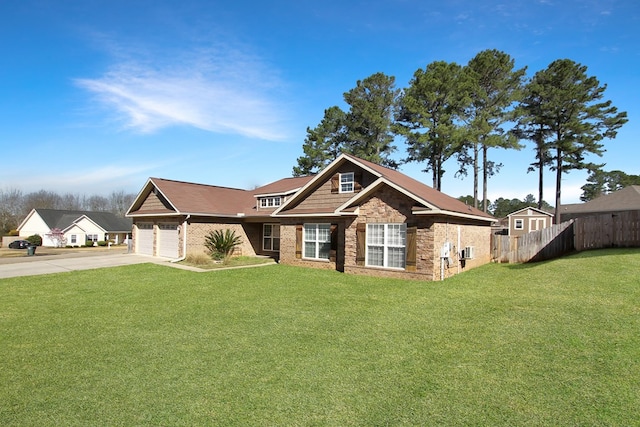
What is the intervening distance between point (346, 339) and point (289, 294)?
4.50 metres

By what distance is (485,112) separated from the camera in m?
30.8

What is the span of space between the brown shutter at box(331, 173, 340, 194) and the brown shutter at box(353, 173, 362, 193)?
2.99ft

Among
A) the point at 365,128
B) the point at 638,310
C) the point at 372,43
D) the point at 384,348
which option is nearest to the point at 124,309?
the point at 384,348

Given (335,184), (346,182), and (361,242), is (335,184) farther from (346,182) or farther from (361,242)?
(361,242)

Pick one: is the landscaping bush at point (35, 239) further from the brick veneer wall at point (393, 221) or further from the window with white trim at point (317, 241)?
the brick veneer wall at point (393, 221)

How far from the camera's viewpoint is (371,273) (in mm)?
14750

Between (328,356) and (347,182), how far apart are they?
12.0m

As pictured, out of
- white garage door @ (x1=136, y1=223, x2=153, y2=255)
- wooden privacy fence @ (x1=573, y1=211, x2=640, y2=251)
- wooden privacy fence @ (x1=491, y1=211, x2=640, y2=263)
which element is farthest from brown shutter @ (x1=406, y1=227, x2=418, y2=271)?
white garage door @ (x1=136, y1=223, x2=153, y2=255)

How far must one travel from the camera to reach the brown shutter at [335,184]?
57.6 ft

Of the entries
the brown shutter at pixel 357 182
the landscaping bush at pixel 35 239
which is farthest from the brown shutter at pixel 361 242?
the landscaping bush at pixel 35 239

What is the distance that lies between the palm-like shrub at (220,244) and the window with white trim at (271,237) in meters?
2.30

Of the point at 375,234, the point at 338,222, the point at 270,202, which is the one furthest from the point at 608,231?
the point at 270,202

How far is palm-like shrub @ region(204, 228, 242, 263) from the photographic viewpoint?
19797mm

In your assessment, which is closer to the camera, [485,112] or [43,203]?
[485,112]
